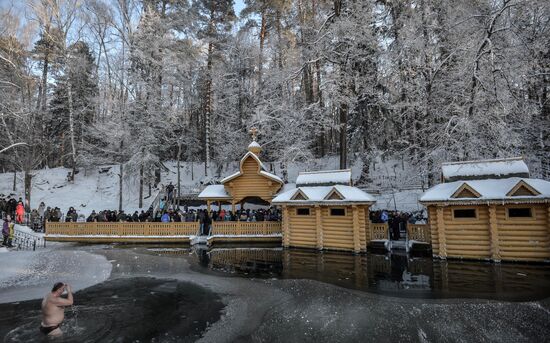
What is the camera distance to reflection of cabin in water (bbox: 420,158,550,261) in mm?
12609

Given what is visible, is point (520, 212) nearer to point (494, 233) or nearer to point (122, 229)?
point (494, 233)

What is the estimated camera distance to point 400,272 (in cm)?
1188

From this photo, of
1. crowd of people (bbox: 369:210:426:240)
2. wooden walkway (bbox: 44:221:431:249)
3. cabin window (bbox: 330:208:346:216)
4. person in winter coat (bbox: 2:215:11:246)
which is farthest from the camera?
wooden walkway (bbox: 44:221:431:249)

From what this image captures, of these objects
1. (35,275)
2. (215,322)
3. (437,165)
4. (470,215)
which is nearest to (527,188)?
(470,215)

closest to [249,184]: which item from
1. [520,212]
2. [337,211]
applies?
[337,211]

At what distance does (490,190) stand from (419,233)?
13.7 feet

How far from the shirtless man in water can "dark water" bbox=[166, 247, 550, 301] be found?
6379 mm

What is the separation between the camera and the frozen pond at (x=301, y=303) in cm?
652

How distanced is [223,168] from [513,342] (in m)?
32.2

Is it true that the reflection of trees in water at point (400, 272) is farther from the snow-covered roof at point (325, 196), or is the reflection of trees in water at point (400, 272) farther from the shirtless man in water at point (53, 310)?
the shirtless man in water at point (53, 310)

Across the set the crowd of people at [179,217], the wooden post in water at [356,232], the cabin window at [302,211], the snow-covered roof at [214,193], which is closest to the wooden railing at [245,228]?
the crowd of people at [179,217]

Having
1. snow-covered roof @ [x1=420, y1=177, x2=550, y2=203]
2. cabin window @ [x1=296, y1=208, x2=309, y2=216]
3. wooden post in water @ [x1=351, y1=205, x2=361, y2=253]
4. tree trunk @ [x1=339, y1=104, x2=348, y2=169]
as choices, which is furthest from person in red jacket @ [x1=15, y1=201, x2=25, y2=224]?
snow-covered roof @ [x1=420, y1=177, x2=550, y2=203]

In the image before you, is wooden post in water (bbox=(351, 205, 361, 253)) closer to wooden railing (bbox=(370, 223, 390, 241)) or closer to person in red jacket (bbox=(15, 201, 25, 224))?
wooden railing (bbox=(370, 223, 390, 241))

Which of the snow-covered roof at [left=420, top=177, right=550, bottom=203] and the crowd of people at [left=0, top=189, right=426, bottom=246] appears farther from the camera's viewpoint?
the crowd of people at [left=0, top=189, right=426, bottom=246]
